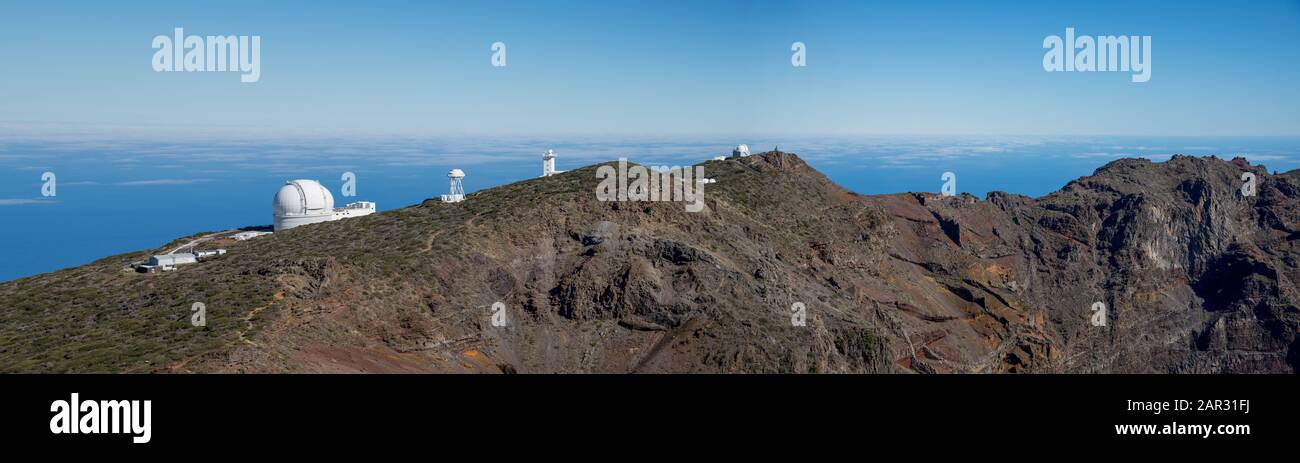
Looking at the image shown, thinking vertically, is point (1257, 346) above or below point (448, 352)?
below

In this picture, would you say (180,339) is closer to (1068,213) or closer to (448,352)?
(448,352)

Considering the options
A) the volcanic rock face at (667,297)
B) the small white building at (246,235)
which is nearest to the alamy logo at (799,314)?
the volcanic rock face at (667,297)

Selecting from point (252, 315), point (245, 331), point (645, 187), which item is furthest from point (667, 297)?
point (245, 331)

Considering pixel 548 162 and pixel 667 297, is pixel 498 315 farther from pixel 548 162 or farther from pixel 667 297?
pixel 548 162

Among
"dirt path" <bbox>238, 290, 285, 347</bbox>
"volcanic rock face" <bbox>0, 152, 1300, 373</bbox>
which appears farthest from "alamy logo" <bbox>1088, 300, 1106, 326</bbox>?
"dirt path" <bbox>238, 290, 285, 347</bbox>

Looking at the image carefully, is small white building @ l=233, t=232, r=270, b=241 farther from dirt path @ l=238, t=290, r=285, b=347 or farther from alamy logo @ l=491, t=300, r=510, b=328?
alamy logo @ l=491, t=300, r=510, b=328

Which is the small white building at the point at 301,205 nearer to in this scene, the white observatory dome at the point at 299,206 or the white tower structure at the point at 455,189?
the white observatory dome at the point at 299,206

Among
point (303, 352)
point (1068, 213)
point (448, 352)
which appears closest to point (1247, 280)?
point (1068, 213)
